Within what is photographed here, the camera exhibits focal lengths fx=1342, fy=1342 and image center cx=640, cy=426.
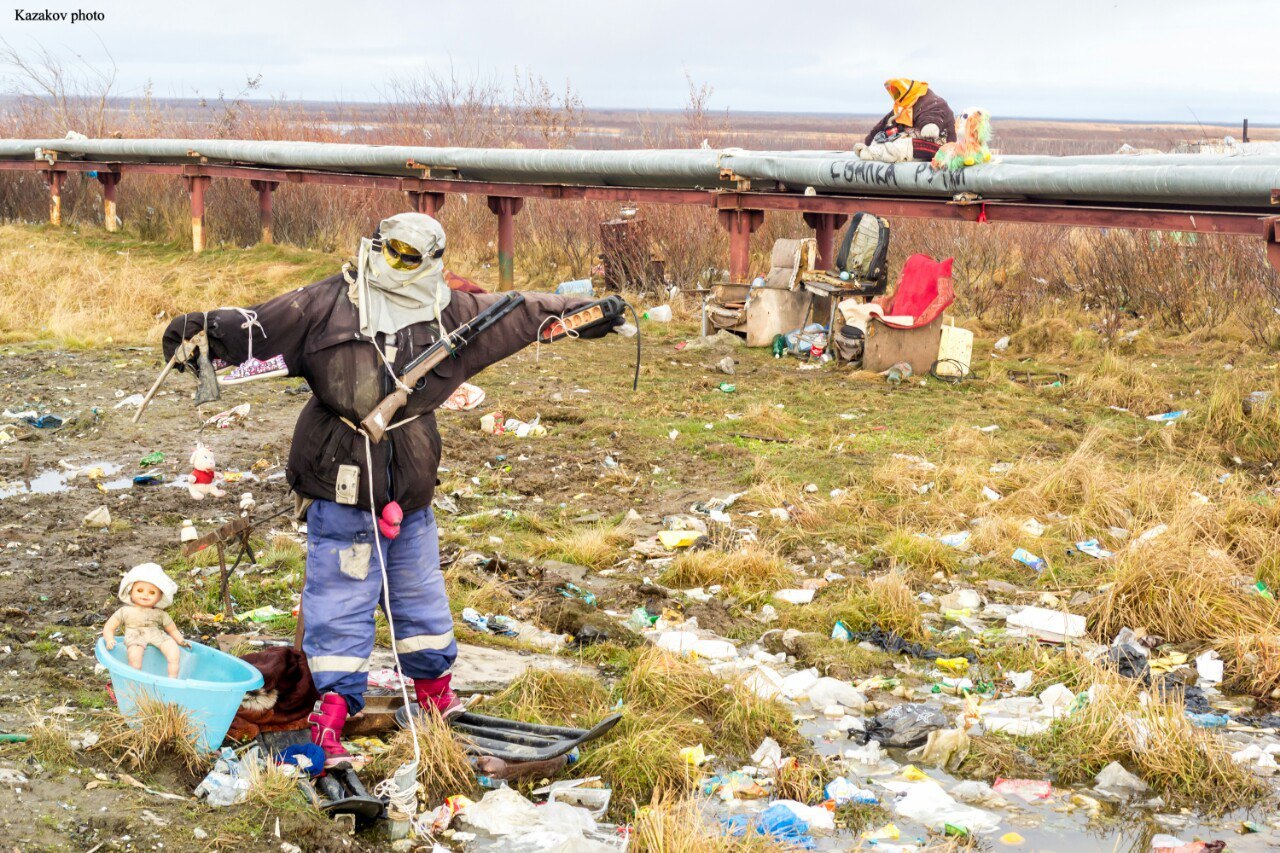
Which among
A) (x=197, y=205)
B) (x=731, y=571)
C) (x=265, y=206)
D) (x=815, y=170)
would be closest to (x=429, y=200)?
(x=265, y=206)

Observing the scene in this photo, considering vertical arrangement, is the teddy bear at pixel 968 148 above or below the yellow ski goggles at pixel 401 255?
above

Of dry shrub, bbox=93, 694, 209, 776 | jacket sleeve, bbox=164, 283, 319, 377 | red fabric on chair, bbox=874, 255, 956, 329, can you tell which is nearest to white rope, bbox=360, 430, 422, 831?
jacket sleeve, bbox=164, 283, 319, 377

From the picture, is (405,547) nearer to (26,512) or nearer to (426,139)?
(26,512)

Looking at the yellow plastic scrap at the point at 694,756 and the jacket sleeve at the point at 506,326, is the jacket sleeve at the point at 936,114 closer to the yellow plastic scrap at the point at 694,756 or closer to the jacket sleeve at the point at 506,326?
the jacket sleeve at the point at 506,326

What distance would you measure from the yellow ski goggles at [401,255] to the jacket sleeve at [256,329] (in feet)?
0.91

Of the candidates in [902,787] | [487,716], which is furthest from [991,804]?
[487,716]

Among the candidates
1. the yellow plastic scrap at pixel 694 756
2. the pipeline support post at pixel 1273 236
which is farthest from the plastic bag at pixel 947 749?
the pipeline support post at pixel 1273 236

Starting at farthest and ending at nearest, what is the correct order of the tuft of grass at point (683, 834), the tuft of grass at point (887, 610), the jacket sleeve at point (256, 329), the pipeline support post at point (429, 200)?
the pipeline support post at point (429, 200), the tuft of grass at point (887, 610), the jacket sleeve at point (256, 329), the tuft of grass at point (683, 834)

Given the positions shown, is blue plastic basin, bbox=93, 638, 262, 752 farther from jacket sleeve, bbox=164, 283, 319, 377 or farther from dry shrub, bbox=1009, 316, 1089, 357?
dry shrub, bbox=1009, 316, 1089, 357

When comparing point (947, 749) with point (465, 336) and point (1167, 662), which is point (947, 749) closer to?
point (1167, 662)

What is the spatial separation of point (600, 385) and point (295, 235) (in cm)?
973

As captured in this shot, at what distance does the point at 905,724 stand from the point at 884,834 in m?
0.70

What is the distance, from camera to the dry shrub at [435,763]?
4.00 meters

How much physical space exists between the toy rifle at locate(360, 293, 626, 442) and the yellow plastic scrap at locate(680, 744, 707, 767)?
4.51 ft
